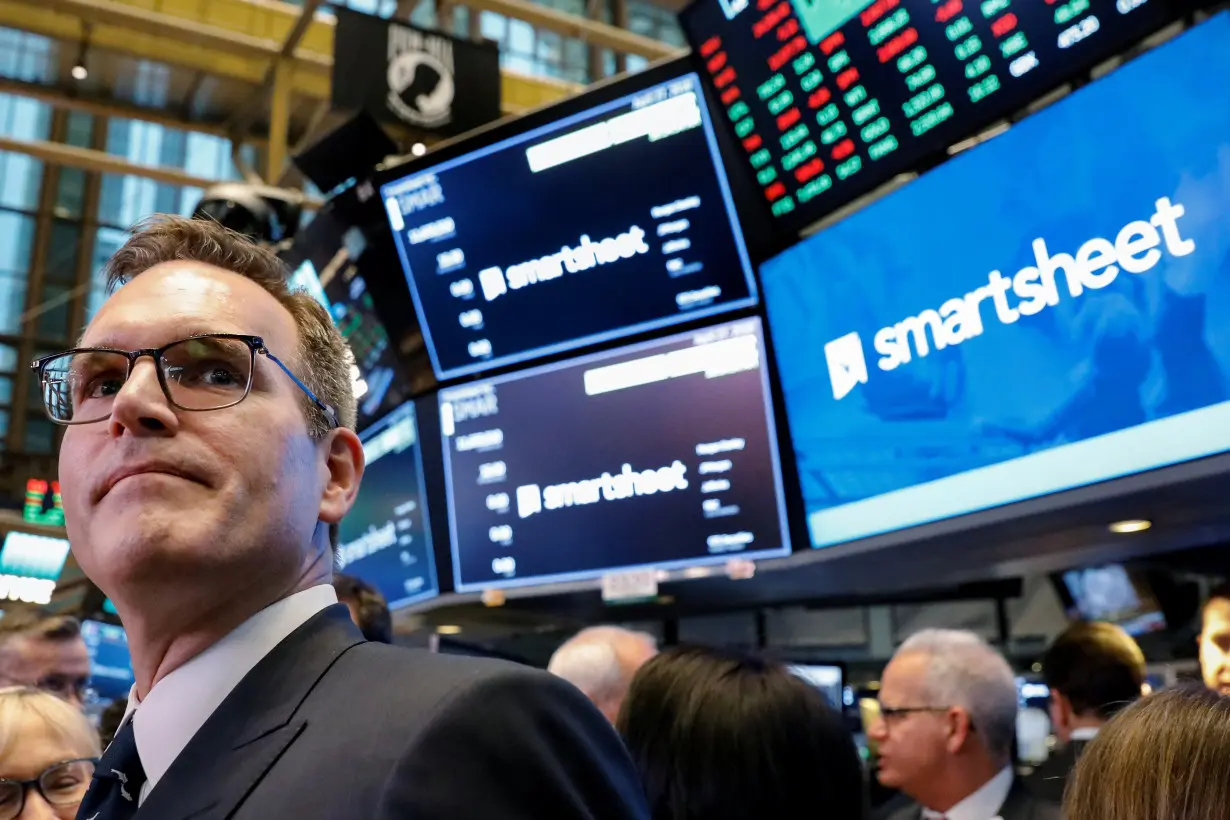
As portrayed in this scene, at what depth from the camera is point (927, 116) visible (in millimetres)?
3027

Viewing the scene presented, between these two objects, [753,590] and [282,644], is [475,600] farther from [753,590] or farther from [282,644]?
[282,644]

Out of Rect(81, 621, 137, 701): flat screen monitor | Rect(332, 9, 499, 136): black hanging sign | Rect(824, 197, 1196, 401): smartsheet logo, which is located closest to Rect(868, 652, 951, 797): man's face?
Rect(824, 197, 1196, 401): smartsheet logo

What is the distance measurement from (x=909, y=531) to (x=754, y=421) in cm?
59

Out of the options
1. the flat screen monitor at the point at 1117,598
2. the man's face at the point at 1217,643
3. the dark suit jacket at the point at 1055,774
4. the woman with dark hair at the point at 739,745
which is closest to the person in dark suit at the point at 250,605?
the woman with dark hair at the point at 739,745

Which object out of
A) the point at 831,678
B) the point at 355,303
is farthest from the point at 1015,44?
the point at 355,303

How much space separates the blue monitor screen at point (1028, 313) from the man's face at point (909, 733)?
1.55 feet

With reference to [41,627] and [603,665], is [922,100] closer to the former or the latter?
[603,665]

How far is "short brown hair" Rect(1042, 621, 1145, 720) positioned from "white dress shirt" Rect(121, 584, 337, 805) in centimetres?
278

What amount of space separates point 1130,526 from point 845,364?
2.85ft

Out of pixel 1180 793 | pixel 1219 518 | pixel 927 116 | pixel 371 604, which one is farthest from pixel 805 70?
pixel 1180 793

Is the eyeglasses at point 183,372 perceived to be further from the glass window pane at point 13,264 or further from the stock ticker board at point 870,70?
the glass window pane at point 13,264

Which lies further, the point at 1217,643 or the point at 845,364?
the point at 845,364

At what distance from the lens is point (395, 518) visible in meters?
4.70

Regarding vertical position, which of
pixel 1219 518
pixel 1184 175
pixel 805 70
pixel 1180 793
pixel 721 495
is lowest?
pixel 1180 793
